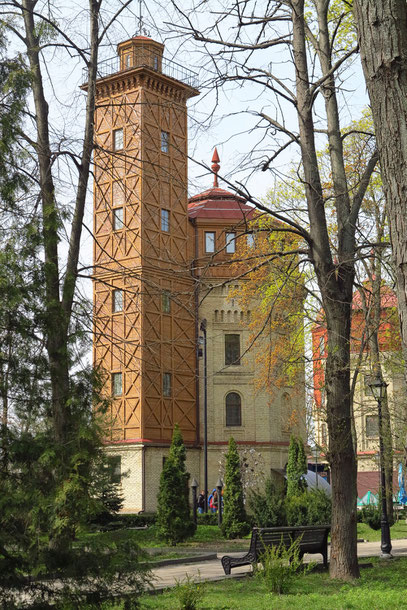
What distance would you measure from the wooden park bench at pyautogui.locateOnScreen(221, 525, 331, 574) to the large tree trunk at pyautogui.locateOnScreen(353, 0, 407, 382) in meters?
8.51

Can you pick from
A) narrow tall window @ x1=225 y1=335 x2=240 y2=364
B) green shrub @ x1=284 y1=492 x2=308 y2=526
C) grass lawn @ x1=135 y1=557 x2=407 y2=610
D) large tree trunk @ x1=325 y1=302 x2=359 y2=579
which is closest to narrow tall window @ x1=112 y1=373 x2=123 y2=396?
narrow tall window @ x1=225 y1=335 x2=240 y2=364

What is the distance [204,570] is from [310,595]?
17.8 ft

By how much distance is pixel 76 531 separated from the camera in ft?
31.0

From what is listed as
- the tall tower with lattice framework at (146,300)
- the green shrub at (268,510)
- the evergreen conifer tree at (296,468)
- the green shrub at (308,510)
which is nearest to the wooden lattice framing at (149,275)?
the tall tower with lattice framework at (146,300)

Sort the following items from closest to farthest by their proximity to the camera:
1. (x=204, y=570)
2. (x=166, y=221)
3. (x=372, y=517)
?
(x=204, y=570), (x=372, y=517), (x=166, y=221)

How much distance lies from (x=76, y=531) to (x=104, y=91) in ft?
115

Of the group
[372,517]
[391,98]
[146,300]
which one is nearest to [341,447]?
[391,98]

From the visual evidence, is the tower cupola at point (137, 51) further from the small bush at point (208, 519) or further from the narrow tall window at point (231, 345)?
the narrow tall window at point (231, 345)

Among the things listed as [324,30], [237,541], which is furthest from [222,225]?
[324,30]

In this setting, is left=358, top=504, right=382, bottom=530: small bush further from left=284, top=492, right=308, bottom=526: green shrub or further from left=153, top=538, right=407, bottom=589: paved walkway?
left=153, top=538, right=407, bottom=589: paved walkway

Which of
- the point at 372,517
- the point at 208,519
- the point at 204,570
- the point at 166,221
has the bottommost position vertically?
the point at 208,519

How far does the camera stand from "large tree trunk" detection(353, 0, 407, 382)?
4363 mm

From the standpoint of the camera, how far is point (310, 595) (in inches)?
404

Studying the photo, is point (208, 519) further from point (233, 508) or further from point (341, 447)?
point (341, 447)
